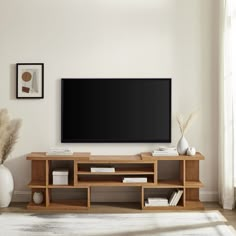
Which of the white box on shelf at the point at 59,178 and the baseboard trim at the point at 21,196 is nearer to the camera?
the white box on shelf at the point at 59,178

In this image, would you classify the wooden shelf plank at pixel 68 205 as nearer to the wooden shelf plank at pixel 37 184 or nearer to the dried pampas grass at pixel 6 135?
the wooden shelf plank at pixel 37 184

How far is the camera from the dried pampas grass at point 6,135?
16.6 ft

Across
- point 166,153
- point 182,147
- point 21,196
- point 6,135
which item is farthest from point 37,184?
point 182,147

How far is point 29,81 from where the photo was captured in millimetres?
5309

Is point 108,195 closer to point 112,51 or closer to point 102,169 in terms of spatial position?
point 102,169

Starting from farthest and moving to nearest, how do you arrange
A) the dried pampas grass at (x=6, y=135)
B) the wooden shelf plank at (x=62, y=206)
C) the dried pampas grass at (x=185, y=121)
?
1. the dried pampas grass at (x=185, y=121)
2. the dried pampas grass at (x=6, y=135)
3. the wooden shelf plank at (x=62, y=206)

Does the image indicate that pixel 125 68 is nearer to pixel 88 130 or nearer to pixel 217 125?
pixel 88 130

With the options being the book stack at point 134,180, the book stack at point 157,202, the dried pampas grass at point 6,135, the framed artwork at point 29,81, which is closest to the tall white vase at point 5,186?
the dried pampas grass at point 6,135

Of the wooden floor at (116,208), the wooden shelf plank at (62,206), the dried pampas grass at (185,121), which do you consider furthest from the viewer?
the dried pampas grass at (185,121)

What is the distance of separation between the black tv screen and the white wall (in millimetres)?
87

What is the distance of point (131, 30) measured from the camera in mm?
5293

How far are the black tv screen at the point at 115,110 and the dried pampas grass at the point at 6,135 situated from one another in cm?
54

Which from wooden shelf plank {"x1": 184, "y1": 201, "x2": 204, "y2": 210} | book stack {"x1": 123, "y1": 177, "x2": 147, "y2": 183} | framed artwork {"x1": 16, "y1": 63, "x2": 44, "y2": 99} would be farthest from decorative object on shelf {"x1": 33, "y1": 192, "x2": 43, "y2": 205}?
wooden shelf plank {"x1": 184, "y1": 201, "x2": 204, "y2": 210}

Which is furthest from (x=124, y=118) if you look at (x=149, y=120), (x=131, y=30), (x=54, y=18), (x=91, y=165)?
(x=54, y=18)
